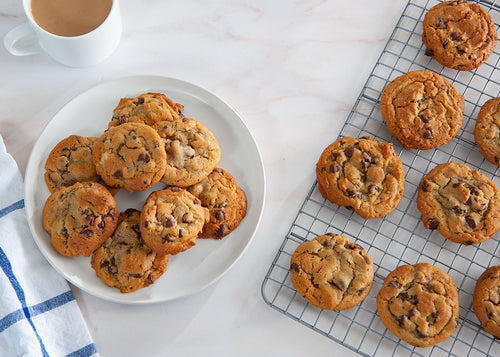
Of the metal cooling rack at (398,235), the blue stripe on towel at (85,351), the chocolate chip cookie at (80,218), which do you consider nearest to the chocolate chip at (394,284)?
the metal cooling rack at (398,235)

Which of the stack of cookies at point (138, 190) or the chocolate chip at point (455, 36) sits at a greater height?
the chocolate chip at point (455, 36)

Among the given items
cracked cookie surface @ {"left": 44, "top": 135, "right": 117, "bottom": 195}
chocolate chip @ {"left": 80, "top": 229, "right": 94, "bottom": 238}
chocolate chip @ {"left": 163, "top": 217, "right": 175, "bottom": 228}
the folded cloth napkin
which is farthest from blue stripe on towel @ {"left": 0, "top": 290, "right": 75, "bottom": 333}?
chocolate chip @ {"left": 163, "top": 217, "right": 175, "bottom": 228}

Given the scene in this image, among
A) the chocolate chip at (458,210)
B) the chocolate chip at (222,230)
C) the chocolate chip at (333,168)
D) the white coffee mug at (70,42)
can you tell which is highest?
the white coffee mug at (70,42)

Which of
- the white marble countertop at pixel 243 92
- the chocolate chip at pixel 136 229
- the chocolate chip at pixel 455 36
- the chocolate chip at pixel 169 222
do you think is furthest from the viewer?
the chocolate chip at pixel 455 36

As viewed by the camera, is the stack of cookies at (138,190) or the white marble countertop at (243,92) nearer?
the stack of cookies at (138,190)

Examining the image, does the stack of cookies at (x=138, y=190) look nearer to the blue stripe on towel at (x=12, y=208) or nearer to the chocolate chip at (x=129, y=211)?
the chocolate chip at (x=129, y=211)

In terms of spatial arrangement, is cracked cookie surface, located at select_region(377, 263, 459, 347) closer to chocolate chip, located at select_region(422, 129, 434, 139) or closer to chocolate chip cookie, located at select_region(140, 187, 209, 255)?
chocolate chip, located at select_region(422, 129, 434, 139)
